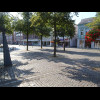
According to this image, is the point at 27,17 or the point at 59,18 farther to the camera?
the point at 27,17

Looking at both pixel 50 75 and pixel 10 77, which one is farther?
pixel 50 75

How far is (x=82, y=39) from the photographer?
2988 centimetres

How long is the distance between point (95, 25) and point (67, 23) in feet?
16.1
